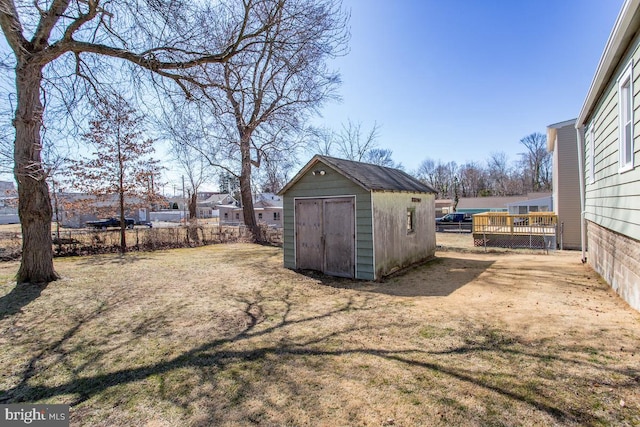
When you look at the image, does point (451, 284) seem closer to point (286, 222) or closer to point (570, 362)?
point (570, 362)

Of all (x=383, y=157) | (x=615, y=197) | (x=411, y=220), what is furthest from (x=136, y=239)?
(x=383, y=157)

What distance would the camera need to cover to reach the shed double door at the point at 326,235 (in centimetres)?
808

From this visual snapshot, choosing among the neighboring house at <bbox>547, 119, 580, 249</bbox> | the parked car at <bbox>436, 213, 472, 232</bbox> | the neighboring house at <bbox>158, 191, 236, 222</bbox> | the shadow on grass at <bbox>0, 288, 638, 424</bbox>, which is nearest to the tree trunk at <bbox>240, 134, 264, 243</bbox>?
the shadow on grass at <bbox>0, 288, 638, 424</bbox>

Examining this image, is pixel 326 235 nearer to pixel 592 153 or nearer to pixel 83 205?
pixel 592 153

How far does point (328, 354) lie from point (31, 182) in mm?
7479

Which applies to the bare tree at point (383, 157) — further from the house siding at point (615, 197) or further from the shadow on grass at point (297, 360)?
the shadow on grass at point (297, 360)

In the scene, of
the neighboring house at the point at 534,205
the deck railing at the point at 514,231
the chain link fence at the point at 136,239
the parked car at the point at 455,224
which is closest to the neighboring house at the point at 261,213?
the chain link fence at the point at 136,239

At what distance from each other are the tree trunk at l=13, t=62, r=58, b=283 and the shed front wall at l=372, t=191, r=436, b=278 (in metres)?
7.30

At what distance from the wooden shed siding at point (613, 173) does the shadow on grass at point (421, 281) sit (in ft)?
9.57

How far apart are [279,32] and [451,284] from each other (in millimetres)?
6852

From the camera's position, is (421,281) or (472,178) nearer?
(421,281)

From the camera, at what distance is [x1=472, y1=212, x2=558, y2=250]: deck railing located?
15.5 m

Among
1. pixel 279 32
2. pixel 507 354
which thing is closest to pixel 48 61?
pixel 279 32

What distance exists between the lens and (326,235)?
8539 millimetres
